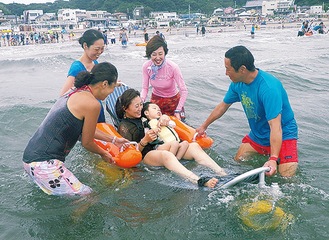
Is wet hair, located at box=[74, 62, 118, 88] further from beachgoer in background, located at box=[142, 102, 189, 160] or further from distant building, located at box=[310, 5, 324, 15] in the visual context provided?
distant building, located at box=[310, 5, 324, 15]

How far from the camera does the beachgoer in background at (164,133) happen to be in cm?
488

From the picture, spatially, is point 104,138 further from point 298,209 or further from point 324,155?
point 324,155

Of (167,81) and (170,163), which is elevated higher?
(167,81)

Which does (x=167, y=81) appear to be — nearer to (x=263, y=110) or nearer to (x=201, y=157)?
(x=201, y=157)

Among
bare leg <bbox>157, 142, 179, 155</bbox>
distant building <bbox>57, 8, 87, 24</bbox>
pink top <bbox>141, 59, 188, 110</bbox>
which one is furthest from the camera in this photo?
distant building <bbox>57, 8, 87, 24</bbox>

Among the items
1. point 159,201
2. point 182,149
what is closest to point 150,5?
point 182,149

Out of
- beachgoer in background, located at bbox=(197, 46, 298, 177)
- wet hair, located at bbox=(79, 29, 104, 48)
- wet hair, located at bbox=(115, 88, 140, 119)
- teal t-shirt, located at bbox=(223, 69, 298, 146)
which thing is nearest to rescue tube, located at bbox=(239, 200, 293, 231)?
beachgoer in background, located at bbox=(197, 46, 298, 177)

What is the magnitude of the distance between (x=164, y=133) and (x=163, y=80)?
1302 mm

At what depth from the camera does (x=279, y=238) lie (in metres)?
3.30

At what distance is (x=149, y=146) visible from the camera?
16.6 ft

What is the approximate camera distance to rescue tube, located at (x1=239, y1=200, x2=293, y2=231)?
348cm

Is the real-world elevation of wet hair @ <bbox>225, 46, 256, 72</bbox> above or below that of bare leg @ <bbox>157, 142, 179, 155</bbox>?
above

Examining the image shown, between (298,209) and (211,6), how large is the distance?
133039 millimetres

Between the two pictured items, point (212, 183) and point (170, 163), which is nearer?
point (212, 183)
